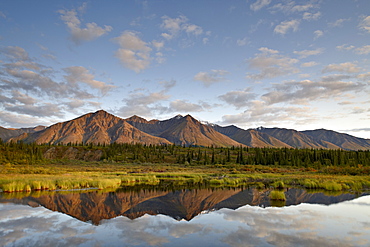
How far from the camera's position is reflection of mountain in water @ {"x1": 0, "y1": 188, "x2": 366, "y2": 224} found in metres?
19.8

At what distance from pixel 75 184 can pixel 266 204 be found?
23.1 m

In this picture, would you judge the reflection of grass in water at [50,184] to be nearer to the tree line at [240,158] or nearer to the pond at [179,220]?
the pond at [179,220]

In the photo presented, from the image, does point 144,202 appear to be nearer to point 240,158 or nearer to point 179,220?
point 179,220

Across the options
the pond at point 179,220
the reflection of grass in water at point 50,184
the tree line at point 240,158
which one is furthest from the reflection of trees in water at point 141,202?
the tree line at point 240,158

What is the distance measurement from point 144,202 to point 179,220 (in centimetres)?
708

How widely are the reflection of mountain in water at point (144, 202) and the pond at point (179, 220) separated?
0.07 meters

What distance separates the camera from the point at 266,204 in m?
23.6

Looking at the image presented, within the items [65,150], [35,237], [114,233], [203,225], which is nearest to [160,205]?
[203,225]

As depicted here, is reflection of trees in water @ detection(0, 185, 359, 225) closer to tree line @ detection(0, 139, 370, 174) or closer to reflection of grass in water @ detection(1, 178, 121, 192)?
reflection of grass in water @ detection(1, 178, 121, 192)

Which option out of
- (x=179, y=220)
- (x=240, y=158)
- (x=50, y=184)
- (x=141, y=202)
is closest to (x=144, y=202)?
(x=141, y=202)

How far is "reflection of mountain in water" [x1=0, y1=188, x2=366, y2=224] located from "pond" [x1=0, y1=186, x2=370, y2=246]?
7cm

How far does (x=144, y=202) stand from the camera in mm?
24281

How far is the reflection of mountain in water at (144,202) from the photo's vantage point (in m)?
19.8

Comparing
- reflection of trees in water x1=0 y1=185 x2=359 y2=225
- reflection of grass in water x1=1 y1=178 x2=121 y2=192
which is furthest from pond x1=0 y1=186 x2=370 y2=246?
reflection of grass in water x1=1 y1=178 x2=121 y2=192
